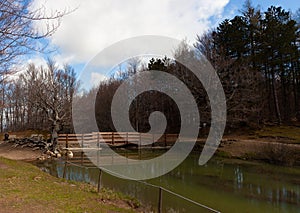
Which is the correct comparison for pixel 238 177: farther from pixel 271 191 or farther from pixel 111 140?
pixel 111 140

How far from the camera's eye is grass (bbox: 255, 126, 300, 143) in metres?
18.9

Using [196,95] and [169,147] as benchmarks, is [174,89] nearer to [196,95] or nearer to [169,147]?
[196,95]

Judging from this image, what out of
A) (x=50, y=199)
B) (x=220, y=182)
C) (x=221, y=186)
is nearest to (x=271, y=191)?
(x=221, y=186)

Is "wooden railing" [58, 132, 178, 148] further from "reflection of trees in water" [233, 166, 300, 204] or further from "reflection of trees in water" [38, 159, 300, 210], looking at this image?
"reflection of trees in water" [233, 166, 300, 204]

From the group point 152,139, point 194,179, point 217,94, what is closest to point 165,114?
point 152,139

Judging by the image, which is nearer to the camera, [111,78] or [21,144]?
[21,144]

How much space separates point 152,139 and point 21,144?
36.6ft

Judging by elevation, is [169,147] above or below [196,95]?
below

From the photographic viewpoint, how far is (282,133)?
21.0 meters

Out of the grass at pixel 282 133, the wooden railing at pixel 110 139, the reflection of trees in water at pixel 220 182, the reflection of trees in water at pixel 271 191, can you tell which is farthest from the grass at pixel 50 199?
the grass at pixel 282 133

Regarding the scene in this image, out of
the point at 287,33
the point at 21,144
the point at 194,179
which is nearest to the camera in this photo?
the point at 194,179

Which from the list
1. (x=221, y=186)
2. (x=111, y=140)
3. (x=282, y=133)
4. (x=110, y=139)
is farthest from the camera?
(x=110, y=139)

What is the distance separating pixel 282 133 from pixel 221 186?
13788 mm

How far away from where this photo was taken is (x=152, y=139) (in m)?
24.5
